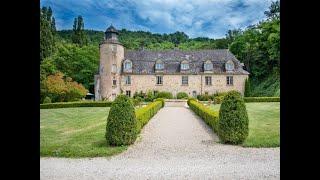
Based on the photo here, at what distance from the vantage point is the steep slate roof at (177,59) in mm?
8297

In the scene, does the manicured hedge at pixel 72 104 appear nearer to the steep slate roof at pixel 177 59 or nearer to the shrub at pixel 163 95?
the steep slate roof at pixel 177 59

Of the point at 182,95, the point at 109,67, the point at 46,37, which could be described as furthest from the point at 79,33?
the point at 182,95

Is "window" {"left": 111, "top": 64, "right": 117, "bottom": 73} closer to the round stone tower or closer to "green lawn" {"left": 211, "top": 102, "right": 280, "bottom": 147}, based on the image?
the round stone tower

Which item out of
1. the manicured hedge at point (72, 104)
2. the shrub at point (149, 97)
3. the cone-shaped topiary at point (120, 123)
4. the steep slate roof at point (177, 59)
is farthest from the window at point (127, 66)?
the cone-shaped topiary at point (120, 123)

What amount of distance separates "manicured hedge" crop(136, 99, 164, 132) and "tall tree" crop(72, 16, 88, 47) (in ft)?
6.27

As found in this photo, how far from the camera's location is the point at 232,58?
28.1 ft

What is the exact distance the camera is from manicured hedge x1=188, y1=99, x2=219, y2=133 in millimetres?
7289

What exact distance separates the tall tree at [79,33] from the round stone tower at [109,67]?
377 mm

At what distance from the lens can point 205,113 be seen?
8047 mm

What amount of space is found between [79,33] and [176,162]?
3.44 m

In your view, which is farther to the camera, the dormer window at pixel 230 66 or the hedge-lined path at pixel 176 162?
the dormer window at pixel 230 66

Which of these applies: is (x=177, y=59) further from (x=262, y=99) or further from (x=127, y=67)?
(x=262, y=99)
